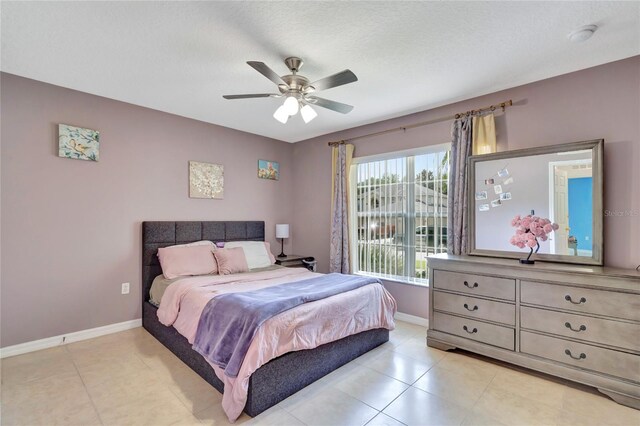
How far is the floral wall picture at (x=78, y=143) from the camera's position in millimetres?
3005

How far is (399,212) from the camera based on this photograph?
398cm

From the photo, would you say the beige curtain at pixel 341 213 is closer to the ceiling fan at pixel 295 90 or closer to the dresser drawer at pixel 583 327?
the ceiling fan at pixel 295 90

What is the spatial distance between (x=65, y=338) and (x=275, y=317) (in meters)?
2.55

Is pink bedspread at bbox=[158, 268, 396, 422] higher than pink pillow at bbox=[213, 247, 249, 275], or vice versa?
pink pillow at bbox=[213, 247, 249, 275]

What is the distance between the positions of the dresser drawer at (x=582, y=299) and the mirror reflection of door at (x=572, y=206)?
1.56 ft

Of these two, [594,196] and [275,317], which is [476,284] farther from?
[275,317]

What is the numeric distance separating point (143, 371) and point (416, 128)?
385cm

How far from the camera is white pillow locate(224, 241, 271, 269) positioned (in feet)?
12.7

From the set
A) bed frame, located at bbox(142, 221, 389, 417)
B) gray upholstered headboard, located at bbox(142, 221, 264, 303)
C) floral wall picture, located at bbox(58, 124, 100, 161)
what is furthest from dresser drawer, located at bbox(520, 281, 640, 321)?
floral wall picture, located at bbox(58, 124, 100, 161)

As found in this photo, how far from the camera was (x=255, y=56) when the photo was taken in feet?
7.88

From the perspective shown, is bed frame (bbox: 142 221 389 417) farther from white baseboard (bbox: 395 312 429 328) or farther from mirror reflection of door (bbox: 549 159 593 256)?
mirror reflection of door (bbox: 549 159 593 256)

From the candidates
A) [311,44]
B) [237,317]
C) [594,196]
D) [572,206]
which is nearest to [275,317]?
[237,317]

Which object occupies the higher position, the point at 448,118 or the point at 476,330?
the point at 448,118

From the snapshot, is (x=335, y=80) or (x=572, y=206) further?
(x=572, y=206)
